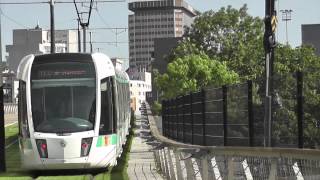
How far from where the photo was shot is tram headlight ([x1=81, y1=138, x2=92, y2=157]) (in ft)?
58.9

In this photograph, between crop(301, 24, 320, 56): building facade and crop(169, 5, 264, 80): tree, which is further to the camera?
crop(301, 24, 320, 56): building facade

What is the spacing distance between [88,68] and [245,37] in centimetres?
5624

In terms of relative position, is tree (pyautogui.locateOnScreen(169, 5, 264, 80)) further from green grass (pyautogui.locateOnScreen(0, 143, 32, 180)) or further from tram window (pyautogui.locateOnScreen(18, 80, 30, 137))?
tram window (pyautogui.locateOnScreen(18, 80, 30, 137))

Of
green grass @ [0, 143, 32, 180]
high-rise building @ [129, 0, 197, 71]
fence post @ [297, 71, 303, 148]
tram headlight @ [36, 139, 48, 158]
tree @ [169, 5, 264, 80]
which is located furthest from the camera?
high-rise building @ [129, 0, 197, 71]

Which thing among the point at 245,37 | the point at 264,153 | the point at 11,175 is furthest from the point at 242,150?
the point at 245,37

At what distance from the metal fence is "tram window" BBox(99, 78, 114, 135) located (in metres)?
2.40

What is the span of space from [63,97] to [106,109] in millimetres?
1183

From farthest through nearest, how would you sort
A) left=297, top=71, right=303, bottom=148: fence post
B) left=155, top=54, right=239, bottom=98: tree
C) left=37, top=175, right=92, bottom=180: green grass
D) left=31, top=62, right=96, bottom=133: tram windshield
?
1. left=155, top=54, right=239, bottom=98: tree
2. left=37, top=175, right=92, bottom=180: green grass
3. left=31, top=62, right=96, bottom=133: tram windshield
4. left=297, top=71, right=303, bottom=148: fence post

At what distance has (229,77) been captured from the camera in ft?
181

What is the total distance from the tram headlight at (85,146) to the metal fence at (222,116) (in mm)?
2931

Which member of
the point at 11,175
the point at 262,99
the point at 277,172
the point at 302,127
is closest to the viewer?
the point at 277,172

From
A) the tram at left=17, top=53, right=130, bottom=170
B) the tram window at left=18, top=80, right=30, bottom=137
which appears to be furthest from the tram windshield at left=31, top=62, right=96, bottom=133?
the tram window at left=18, top=80, right=30, bottom=137

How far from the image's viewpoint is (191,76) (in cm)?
5469

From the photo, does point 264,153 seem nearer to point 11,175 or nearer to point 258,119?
point 258,119
